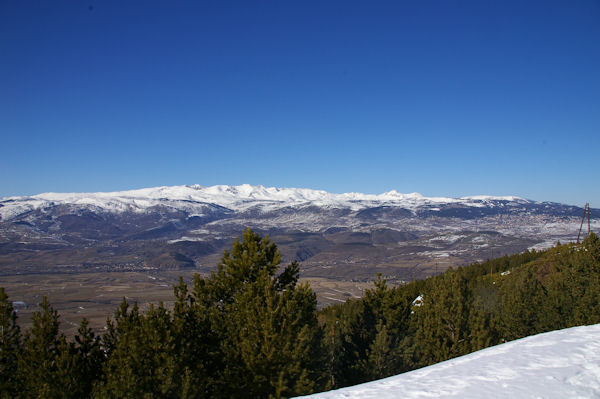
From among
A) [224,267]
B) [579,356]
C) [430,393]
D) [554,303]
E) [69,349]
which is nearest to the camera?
[430,393]

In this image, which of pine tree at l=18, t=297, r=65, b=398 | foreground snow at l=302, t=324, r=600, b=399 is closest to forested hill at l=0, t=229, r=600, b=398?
pine tree at l=18, t=297, r=65, b=398

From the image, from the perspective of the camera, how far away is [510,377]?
11.8m

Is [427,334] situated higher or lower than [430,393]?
lower

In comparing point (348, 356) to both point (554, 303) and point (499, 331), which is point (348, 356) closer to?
point (499, 331)

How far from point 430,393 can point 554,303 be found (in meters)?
29.2

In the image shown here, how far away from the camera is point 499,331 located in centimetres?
3394

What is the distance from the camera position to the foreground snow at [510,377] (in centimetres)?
1070

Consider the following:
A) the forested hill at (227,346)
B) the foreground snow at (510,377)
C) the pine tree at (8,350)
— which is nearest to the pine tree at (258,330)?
the forested hill at (227,346)

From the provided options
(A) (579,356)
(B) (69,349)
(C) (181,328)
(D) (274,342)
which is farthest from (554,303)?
(B) (69,349)

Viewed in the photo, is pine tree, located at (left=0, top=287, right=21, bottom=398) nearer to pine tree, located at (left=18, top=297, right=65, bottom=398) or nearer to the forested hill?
the forested hill

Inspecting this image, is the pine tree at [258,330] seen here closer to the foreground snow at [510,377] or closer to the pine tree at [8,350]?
the foreground snow at [510,377]

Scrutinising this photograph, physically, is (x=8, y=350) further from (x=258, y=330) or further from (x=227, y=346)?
(x=258, y=330)

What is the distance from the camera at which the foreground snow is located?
1070 cm

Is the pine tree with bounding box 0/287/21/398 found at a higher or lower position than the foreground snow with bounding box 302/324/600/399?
lower
